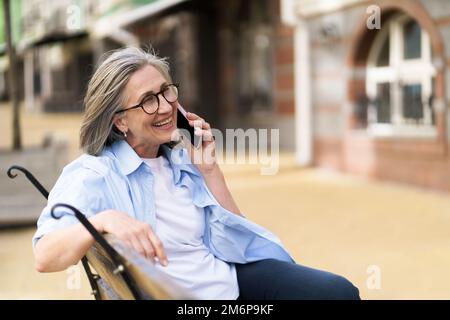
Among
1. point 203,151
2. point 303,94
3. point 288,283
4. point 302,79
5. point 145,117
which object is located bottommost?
point 288,283

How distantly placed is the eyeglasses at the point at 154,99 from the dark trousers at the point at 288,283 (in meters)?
0.54

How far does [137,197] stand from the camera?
1996mm

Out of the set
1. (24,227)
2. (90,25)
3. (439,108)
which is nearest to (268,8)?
(439,108)

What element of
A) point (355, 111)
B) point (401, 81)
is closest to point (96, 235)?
point (401, 81)

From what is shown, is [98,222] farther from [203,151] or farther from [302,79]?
[302,79]

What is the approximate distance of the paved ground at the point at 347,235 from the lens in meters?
4.78

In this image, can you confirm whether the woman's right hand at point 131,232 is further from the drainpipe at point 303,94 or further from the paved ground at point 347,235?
the drainpipe at point 303,94

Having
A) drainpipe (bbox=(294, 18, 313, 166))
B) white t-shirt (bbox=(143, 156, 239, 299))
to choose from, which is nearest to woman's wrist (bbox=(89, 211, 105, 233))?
white t-shirt (bbox=(143, 156, 239, 299))

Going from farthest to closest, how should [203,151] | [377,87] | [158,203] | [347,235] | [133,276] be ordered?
[377,87] → [347,235] → [203,151] → [158,203] → [133,276]

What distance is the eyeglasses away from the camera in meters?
1.98

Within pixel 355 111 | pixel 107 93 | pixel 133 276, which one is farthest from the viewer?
pixel 355 111

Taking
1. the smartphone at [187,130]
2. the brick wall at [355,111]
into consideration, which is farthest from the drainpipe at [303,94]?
the smartphone at [187,130]

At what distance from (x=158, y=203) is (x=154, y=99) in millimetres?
284

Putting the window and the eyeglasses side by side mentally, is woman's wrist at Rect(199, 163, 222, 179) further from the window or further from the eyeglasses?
the window
